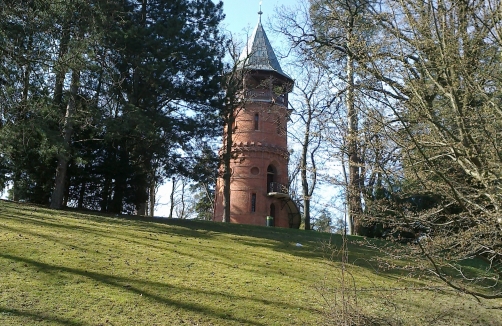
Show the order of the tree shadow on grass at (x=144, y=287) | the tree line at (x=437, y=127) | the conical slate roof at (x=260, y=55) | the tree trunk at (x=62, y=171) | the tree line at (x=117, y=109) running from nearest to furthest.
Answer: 1. the tree line at (x=437, y=127)
2. the tree shadow on grass at (x=144, y=287)
3. the tree line at (x=117, y=109)
4. the tree trunk at (x=62, y=171)
5. the conical slate roof at (x=260, y=55)

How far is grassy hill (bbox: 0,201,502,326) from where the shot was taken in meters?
7.93

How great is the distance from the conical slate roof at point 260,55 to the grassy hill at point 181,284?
52.2ft

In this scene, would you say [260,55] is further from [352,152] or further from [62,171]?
[352,152]

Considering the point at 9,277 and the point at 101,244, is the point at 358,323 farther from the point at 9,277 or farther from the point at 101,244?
the point at 101,244

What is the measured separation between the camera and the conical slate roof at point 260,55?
94.6 feet

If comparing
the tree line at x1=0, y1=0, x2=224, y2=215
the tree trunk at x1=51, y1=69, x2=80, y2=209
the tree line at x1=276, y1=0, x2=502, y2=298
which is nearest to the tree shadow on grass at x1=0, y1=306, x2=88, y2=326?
the tree line at x1=276, y1=0, x2=502, y2=298

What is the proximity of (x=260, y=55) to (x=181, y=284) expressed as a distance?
885 inches

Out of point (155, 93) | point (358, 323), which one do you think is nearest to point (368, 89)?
point (358, 323)

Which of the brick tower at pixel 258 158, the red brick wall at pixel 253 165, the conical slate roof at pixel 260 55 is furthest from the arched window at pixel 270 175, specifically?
the conical slate roof at pixel 260 55

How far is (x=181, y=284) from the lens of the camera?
9.78m

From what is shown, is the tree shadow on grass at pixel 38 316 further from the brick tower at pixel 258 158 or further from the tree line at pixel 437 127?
the brick tower at pixel 258 158

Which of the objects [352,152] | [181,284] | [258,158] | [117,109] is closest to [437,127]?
[352,152]

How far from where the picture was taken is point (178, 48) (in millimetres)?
18953

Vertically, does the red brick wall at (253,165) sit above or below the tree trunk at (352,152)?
above
